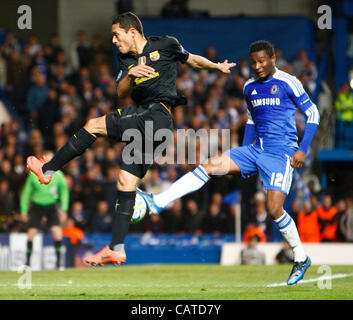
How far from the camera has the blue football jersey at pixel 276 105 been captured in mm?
9117

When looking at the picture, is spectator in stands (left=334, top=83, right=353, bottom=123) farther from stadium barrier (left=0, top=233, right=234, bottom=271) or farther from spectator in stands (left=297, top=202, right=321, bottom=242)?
stadium barrier (left=0, top=233, right=234, bottom=271)

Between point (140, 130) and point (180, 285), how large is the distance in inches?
92.0

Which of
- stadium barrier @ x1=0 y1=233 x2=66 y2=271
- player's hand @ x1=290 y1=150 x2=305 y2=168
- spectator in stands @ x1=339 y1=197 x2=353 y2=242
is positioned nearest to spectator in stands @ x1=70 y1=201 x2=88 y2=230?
stadium barrier @ x1=0 y1=233 x2=66 y2=271

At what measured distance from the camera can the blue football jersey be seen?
29.9 ft

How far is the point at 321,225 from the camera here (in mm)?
15891

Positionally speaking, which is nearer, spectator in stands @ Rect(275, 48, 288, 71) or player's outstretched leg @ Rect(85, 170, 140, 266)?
player's outstretched leg @ Rect(85, 170, 140, 266)

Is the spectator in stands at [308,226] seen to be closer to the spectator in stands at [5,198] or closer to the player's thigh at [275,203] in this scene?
the spectator in stands at [5,198]

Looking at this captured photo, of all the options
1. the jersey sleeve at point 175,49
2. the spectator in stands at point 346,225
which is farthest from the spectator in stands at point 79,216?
the jersey sleeve at point 175,49

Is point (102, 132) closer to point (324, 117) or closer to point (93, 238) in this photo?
point (93, 238)

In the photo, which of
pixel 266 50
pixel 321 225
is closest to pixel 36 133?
pixel 321 225

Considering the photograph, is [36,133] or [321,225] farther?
[36,133]

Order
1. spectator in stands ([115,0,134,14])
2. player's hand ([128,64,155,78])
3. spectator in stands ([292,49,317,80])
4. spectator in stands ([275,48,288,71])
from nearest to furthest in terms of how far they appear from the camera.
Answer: player's hand ([128,64,155,78]) → spectator in stands ([275,48,288,71]) → spectator in stands ([292,49,317,80]) → spectator in stands ([115,0,134,14])

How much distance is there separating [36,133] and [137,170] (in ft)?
31.2

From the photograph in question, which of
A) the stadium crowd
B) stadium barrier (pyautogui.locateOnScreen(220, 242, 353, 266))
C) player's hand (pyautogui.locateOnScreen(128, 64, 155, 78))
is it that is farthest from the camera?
the stadium crowd
